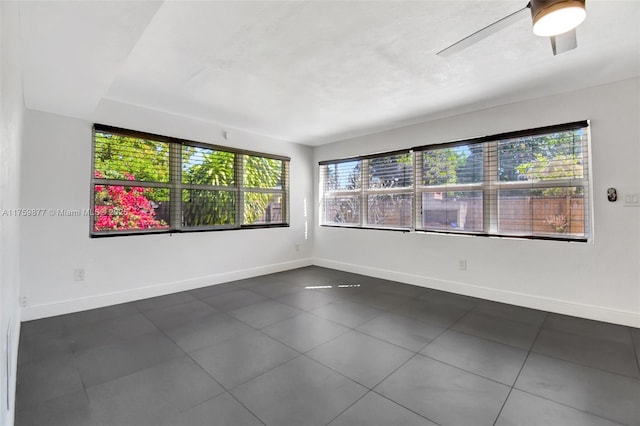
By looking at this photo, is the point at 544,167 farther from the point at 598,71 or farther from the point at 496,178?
the point at 598,71

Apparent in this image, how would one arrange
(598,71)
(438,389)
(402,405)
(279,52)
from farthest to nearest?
(598,71) < (279,52) < (438,389) < (402,405)

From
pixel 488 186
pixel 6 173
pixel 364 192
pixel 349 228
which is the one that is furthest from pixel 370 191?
pixel 6 173

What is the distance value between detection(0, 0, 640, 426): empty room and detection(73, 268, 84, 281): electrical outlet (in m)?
0.02

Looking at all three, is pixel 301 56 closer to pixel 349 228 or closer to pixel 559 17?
pixel 559 17

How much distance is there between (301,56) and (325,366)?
244 cm

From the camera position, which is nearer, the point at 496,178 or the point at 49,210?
the point at 49,210

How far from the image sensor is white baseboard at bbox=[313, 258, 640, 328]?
2.93m

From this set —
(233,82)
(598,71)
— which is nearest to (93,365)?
Answer: (233,82)

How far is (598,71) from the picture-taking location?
2.74m

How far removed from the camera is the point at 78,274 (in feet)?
10.6

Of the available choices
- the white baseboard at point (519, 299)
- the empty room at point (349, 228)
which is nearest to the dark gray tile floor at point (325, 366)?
the empty room at point (349, 228)

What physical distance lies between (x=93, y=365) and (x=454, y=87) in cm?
401

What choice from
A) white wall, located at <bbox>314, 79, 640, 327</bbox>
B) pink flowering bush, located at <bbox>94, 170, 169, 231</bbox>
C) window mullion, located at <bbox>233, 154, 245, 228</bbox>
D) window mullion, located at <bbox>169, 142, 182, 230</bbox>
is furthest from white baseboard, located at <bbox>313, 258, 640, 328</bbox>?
pink flowering bush, located at <bbox>94, 170, 169, 231</bbox>

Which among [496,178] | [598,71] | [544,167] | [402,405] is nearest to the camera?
[402,405]
